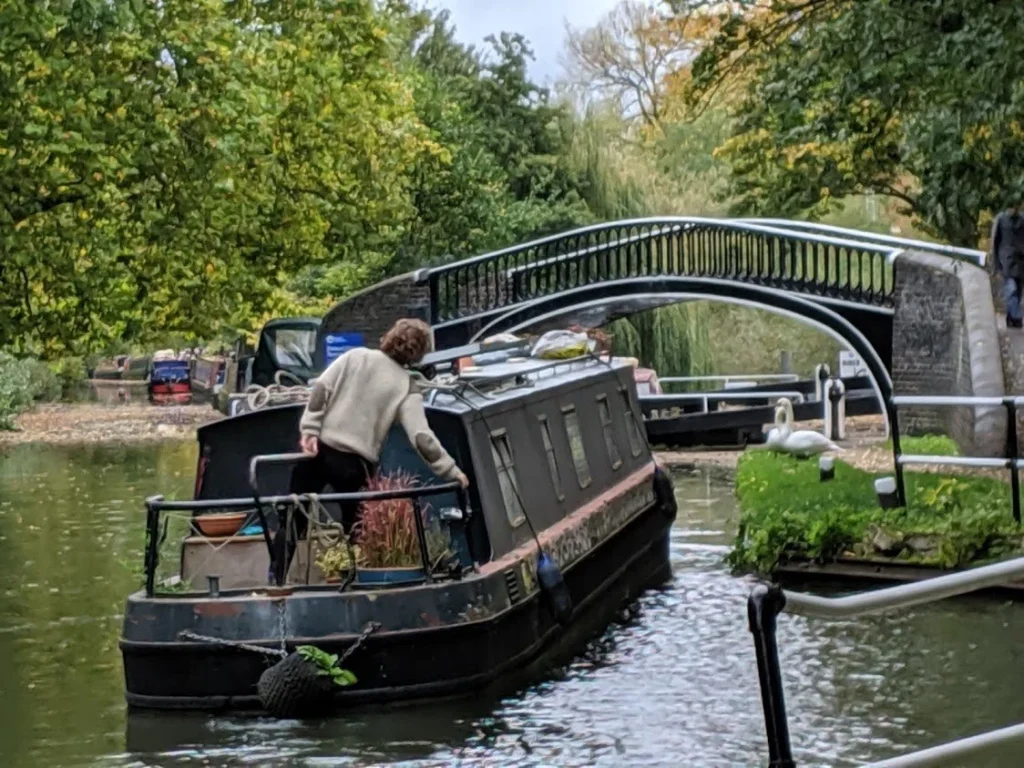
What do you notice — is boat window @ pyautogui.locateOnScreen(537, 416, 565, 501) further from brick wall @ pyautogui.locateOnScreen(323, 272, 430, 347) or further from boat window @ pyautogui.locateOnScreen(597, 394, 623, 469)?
brick wall @ pyautogui.locateOnScreen(323, 272, 430, 347)

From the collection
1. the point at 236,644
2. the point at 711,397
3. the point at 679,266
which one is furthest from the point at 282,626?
the point at 711,397

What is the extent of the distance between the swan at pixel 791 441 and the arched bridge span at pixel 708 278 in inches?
163

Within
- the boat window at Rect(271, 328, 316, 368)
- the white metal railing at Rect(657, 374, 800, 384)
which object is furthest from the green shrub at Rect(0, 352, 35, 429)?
the white metal railing at Rect(657, 374, 800, 384)

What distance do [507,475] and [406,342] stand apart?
57.9 inches

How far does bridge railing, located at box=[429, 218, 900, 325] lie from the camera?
2628cm

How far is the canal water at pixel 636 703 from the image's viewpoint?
919 cm

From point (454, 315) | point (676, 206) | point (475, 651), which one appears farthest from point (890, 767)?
point (676, 206)

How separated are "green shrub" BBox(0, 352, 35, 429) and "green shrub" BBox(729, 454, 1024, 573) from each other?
1014 inches

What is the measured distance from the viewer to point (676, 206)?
41.7 metres

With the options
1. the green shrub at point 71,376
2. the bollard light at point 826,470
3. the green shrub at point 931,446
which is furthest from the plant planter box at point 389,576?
the green shrub at point 71,376

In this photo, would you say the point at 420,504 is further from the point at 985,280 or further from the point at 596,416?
the point at 985,280

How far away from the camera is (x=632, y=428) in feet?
54.2

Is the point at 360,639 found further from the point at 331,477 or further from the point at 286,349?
the point at 286,349

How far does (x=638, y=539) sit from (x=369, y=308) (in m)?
17.4
